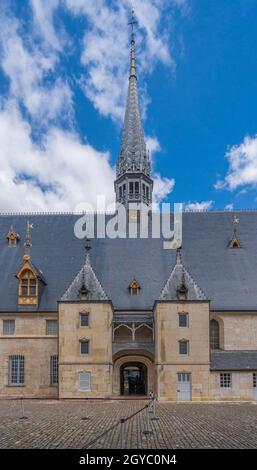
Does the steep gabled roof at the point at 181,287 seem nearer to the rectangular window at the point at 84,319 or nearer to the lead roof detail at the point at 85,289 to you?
the lead roof detail at the point at 85,289

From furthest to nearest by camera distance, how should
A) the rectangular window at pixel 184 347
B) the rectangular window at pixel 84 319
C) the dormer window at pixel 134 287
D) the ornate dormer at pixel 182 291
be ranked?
the dormer window at pixel 134 287, the rectangular window at pixel 84 319, the ornate dormer at pixel 182 291, the rectangular window at pixel 184 347

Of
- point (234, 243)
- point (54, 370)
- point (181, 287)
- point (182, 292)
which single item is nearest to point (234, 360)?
point (182, 292)

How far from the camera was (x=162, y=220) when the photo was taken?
4966 centimetres

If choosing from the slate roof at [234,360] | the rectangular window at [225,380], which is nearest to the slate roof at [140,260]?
the slate roof at [234,360]

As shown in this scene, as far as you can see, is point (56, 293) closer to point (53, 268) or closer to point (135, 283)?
point (53, 268)

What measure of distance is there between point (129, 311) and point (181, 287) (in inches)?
207


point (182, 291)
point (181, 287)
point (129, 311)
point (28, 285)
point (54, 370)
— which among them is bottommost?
point (54, 370)

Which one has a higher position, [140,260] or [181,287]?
[140,260]

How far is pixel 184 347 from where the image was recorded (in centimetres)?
3884

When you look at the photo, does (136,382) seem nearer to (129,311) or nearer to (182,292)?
(129,311)

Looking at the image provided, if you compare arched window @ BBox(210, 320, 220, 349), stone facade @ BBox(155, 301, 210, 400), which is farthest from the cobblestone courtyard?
arched window @ BBox(210, 320, 220, 349)

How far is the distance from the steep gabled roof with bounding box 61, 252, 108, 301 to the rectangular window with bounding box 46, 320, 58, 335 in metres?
3.42

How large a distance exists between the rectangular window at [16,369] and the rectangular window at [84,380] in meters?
5.61

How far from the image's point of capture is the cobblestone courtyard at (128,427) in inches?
705
